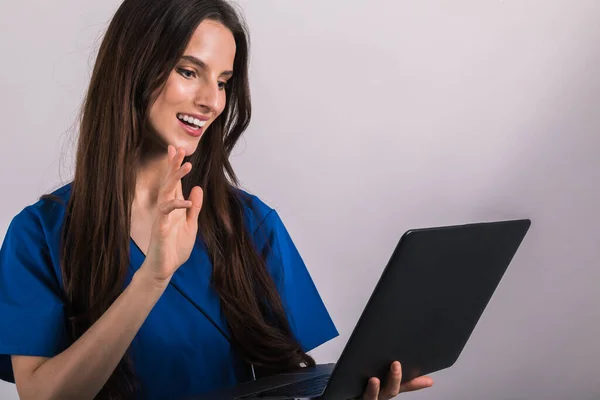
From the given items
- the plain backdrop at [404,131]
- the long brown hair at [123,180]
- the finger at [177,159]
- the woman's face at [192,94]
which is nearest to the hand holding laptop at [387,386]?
the long brown hair at [123,180]

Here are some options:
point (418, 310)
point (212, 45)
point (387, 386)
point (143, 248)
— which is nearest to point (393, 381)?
point (387, 386)

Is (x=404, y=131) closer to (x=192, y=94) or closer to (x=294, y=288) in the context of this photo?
(x=294, y=288)

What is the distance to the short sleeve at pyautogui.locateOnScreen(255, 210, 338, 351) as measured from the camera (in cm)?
173

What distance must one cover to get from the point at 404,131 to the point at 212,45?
2.93 feet

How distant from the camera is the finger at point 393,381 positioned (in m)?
1.31

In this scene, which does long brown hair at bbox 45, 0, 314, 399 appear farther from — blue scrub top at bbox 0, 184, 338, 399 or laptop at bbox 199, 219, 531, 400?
laptop at bbox 199, 219, 531, 400

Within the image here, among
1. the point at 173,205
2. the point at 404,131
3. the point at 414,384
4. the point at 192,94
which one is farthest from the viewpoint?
the point at 404,131

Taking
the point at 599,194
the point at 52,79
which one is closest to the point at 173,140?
the point at 52,79

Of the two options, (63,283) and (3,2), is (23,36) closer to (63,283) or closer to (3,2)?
(3,2)

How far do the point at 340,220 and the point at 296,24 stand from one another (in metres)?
0.53

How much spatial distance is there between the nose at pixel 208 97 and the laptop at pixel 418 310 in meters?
0.48

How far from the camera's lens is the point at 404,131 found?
7.64 ft

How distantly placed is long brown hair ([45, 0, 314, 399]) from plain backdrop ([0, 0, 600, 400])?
0.68 metres

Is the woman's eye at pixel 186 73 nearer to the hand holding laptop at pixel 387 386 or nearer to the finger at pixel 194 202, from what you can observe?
the finger at pixel 194 202
